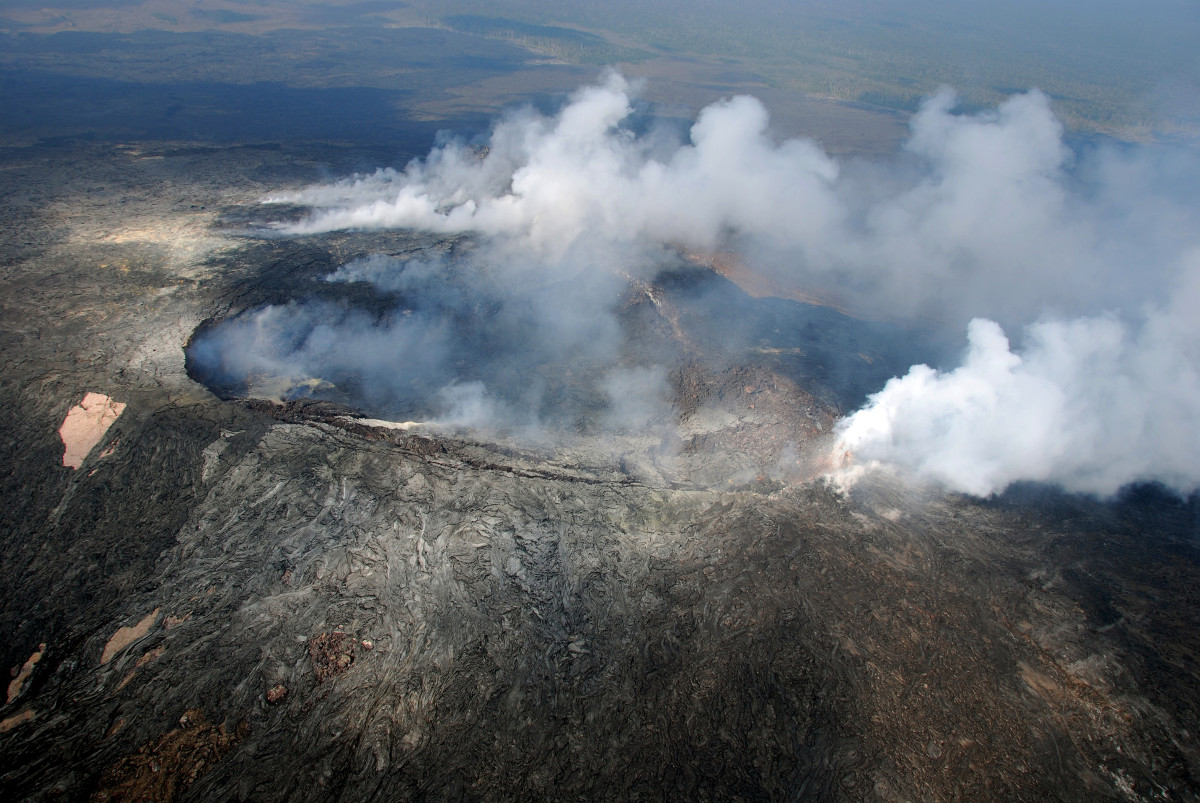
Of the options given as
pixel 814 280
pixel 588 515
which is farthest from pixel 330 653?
pixel 814 280

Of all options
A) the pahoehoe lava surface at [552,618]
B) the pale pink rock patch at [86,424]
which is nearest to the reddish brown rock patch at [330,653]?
the pahoehoe lava surface at [552,618]

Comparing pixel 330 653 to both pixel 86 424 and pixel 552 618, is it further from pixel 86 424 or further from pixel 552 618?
pixel 86 424

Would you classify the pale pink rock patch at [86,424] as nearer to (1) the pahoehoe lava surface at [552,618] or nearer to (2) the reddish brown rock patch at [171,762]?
(1) the pahoehoe lava surface at [552,618]

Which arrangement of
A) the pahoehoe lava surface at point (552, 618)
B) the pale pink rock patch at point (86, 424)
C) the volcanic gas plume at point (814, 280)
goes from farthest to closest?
1. the volcanic gas plume at point (814, 280)
2. the pale pink rock patch at point (86, 424)
3. the pahoehoe lava surface at point (552, 618)

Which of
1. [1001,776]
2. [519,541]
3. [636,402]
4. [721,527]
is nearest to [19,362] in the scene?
[519,541]

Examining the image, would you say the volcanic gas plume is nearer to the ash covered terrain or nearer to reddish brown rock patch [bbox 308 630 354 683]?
the ash covered terrain

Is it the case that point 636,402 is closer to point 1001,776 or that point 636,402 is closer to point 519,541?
point 519,541
